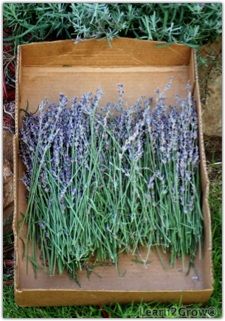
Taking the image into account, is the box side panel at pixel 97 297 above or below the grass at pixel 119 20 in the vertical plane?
below

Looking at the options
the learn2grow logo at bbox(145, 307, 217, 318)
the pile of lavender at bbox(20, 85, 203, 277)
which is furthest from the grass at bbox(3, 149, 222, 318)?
the pile of lavender at bbox(20, 85, 203, 277)

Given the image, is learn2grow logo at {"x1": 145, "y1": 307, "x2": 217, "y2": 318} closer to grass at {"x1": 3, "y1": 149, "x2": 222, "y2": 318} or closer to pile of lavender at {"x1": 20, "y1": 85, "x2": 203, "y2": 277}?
grass at {"x1": 3, "y1": 149, "x2": 222, "y2": 318}

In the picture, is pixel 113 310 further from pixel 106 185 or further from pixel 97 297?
pixel 106 185

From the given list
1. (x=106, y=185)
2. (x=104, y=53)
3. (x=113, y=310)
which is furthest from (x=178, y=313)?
(x=104, y=53)

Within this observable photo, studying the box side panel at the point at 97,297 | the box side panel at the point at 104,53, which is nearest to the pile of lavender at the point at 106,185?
the box side panel at the point at 97,297

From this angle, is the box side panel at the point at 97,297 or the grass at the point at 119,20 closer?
the box side panel at the point at 97,297

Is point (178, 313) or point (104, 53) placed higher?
point (104, 53)

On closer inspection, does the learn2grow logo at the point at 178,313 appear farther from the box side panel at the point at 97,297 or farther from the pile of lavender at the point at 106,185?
the pile of lavender at the point at 106,185
